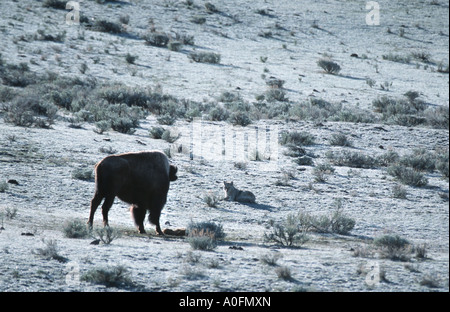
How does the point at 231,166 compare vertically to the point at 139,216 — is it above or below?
above

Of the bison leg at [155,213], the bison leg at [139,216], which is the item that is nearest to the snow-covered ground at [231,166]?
the bison leg at [139,216]

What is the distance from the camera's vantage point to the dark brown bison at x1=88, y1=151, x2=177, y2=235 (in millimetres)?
9875

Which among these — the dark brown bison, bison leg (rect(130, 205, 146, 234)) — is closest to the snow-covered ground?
bison leg (rect(130, 205, 146, 234))

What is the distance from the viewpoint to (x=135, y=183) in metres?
10.3

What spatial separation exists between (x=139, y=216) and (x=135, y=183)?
1.86 feet

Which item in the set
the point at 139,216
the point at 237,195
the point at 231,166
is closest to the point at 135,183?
the point at 139,216

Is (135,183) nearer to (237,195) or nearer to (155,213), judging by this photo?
(155,213)

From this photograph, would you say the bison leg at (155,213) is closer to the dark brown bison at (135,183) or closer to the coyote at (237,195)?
the dark brown bison at (135,183)

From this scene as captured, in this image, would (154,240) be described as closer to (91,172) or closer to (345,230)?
(345,230)

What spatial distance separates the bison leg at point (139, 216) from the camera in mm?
10438

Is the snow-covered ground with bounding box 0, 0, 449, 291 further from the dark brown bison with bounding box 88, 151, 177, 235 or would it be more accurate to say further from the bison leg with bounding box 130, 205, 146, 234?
the dark brown bison with bounding box 88, 151, 177, 235

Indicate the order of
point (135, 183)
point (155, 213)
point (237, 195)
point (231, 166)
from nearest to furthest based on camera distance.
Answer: point (135, 183), point (155, 213), point (237, 195), point (231, 166)

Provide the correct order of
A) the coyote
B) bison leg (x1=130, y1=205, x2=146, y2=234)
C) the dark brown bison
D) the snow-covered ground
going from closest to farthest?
the snow-covered ground → the dark brown bison → bison leg (x1=130, y1=205, x2=146, y2=234) → the coyote
